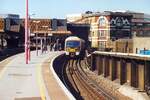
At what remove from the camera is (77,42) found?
3056 inches

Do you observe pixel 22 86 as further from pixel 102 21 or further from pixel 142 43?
pixel 102 21

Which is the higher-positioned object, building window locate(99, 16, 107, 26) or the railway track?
building window locate(99, 16, 107, 26)

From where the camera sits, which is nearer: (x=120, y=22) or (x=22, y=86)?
(x=22, y=86)

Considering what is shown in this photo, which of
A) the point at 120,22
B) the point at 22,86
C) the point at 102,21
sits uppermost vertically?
the point at 102,21

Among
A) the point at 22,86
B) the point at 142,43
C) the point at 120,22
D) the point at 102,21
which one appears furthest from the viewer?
the point at 120,22

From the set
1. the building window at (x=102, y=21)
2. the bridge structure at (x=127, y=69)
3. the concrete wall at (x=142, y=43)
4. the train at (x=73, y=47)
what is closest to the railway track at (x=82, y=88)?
the bridge structure at (x=127, y=69)

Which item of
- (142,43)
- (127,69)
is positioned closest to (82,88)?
(127,69)

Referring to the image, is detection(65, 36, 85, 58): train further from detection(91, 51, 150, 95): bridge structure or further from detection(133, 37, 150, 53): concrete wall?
detection(133, 37, 150, 53): concrete wall

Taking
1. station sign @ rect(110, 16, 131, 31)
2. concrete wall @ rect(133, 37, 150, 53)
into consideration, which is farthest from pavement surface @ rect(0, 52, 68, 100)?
station sign @ rect(110, 16, 131, 31)

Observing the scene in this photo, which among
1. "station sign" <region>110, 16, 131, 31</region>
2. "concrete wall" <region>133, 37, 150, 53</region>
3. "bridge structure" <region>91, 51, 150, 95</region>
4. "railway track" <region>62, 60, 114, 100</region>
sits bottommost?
"railway track" <region>62, 60, 114, 100</region>

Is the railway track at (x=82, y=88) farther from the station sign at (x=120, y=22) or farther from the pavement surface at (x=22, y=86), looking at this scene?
the station sign at (x=120, y=22)

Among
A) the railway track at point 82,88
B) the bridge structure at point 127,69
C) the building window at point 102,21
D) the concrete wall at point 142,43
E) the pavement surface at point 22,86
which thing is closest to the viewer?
the pavement surface at point 22,86

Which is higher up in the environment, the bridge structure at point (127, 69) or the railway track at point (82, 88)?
the bridge structure at point (127, 69)

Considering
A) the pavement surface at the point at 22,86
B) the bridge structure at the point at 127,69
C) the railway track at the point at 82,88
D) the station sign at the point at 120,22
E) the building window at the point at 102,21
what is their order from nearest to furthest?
the pavement surface at the point at 22,86, the railway track at the point at 82,88, the bridge structure at the point at 127,69, the station sign at the point at 120,22, the building window at the point at 102,21
